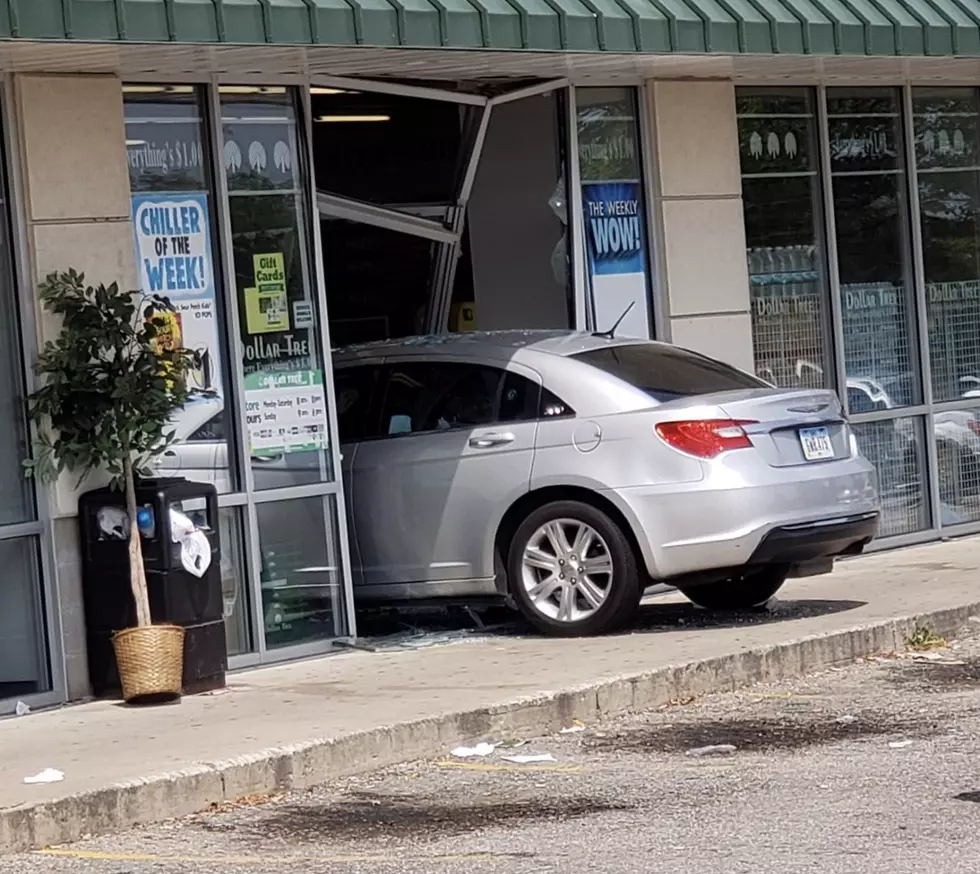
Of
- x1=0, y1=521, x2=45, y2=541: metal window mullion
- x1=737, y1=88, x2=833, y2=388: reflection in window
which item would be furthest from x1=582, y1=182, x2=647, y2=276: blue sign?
x1=0, y1=521, x2=45, y2=541: metal window mullion

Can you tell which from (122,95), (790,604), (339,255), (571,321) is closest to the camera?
(122,95)

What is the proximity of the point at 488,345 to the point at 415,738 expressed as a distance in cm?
359

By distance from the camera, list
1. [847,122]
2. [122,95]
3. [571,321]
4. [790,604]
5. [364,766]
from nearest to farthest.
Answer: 1. [364,766]
2. [122,95]
3. [790,604]
4. [571,321]
5. [847,122]

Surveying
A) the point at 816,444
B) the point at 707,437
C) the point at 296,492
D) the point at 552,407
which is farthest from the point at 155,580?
the point at 816,444

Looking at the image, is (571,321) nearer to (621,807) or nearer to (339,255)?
(339,255)

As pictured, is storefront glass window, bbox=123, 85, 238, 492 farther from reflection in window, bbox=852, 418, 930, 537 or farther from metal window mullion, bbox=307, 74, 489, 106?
reflection in window, bbox=852, 418, 930, 537

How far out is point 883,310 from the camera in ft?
49.3

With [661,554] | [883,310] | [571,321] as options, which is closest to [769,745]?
[661,554]

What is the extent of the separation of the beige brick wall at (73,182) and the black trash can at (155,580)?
259mm

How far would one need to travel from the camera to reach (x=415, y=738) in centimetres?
891

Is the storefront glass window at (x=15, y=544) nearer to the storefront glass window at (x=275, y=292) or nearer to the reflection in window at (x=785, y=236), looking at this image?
the storefront glass window at (x=275, y=292)

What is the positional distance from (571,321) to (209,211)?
10.6 feet

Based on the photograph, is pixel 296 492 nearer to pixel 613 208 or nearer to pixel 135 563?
pixel 135 563

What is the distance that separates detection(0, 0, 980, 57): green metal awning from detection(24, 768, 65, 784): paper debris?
10.2 ft
